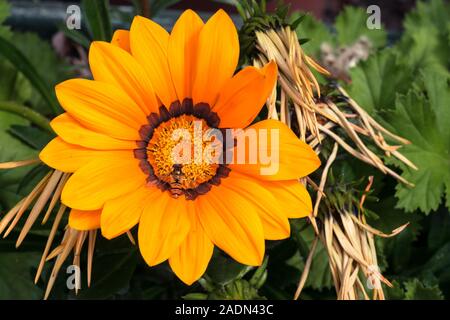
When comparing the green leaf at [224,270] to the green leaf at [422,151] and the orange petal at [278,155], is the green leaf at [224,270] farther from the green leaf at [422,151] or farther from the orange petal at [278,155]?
the green leaf at [422,151]

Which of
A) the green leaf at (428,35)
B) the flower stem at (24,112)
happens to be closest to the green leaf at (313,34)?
the green leaf at (428,35)

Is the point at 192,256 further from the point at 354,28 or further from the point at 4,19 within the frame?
the point at 354,28

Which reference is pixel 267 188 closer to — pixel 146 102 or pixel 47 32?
pixel 146 102

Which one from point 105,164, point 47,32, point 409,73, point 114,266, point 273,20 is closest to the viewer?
point 105,164

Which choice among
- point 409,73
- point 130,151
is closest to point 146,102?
point 130,151

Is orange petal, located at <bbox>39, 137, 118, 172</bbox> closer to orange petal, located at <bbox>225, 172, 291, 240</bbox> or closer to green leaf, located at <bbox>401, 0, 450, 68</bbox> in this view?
orange petal, located at <bbox>225, 172, 291, 240</bbox>

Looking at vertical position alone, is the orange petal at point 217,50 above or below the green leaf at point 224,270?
above
